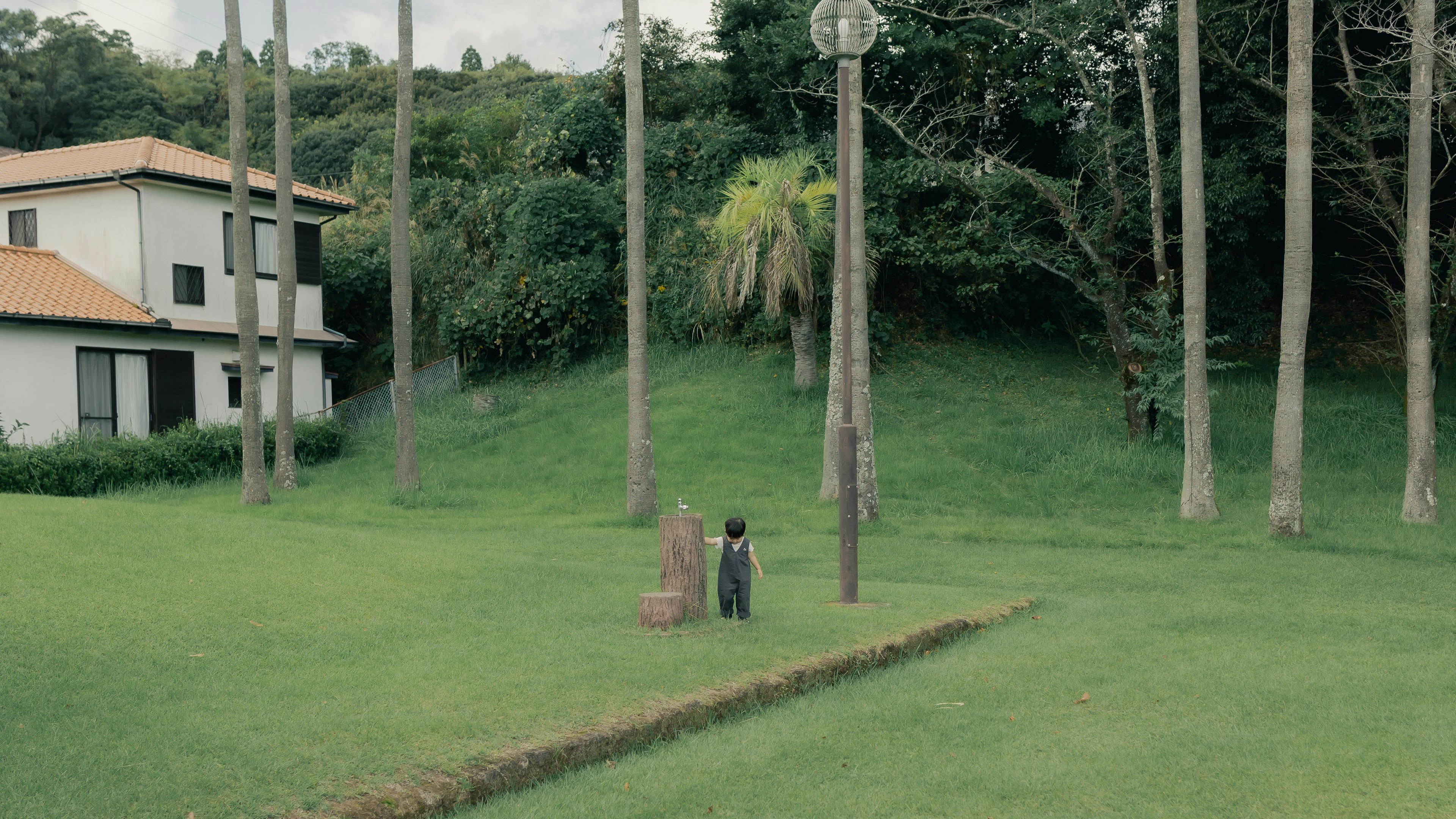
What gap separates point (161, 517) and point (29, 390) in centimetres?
1149

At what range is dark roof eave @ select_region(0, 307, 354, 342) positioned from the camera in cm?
2119

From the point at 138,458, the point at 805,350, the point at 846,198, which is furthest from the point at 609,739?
the point at 805,350

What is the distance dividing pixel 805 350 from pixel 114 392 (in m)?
15.3

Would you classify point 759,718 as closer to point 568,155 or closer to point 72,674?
point 72,674

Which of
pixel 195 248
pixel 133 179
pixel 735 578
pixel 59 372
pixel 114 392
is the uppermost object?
pixel 133 179

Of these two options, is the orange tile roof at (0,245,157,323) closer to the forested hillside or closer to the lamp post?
the forested hillside

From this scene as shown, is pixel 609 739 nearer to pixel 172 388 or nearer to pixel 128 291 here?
pixel 172 388

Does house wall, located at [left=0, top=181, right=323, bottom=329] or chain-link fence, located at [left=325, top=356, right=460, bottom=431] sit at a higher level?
house wall, located at [left=0, top=181, right=323, bottom=329]

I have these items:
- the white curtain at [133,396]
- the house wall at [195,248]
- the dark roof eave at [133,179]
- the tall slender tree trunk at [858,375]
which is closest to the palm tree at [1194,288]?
the tall slender tree trunk at [858,375]

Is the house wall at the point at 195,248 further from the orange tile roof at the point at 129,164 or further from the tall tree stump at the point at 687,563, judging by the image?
the tall tree stump at the point at 687,563

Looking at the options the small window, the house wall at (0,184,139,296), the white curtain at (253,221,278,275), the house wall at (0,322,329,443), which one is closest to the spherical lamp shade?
the house wall at (0,322,329,443)

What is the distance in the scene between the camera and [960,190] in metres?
25.9

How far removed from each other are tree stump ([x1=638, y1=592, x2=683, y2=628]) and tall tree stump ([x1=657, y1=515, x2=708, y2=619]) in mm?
237

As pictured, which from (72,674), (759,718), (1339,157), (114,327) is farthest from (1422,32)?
(114,327)
